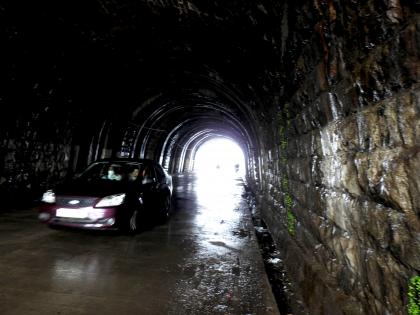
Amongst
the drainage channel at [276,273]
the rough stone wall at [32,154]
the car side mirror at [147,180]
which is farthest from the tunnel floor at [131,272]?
the rough stone wall at [32,154]

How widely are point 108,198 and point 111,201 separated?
82 mm

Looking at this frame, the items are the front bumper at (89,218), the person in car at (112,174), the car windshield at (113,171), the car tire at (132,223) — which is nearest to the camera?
the front bumper at (89,218)

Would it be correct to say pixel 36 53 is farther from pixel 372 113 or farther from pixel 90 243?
pixel 372 113

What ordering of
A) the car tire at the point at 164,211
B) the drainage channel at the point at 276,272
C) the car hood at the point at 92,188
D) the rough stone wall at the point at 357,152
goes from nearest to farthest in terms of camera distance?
the rough stone wall at the point at 357,152 < the drainage channel at the point at 276,272 < the car hood at the point at 92,188 < the car tire at the point at 164,211

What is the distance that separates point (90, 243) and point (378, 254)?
499 centimetres

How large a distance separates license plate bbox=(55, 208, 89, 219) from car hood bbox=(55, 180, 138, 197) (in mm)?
311

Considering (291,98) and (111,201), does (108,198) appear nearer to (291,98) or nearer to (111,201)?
(111,201)

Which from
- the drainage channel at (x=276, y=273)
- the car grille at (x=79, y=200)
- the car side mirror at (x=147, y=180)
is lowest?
the drainage channel at (x=276, y=273)

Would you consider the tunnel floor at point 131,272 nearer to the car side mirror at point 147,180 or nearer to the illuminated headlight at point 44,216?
the illuminated headlight at point 44,216

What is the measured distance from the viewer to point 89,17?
6.41 meters

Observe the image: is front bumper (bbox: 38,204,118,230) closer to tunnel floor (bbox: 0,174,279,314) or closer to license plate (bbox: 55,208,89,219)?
license plate (bbox: 55,208,89,219)

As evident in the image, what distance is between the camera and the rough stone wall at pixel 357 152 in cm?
180

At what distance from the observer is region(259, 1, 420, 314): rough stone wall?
1801mm

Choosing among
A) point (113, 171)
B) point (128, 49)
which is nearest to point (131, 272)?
point (113, 171)
